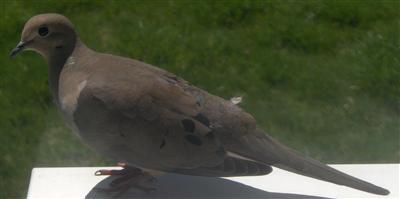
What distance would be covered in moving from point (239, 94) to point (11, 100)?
1214 millimetres

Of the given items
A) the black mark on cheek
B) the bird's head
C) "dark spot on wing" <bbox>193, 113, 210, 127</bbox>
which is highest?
the bird's head

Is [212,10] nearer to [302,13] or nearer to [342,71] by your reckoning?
[302,13]

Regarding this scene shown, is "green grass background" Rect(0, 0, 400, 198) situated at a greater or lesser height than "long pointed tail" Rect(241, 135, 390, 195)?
greater

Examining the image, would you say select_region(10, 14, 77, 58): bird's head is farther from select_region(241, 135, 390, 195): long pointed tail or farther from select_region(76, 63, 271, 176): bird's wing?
select_region(241, 135, 390, 195): long pointed tail

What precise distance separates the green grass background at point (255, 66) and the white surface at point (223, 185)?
1.06 m

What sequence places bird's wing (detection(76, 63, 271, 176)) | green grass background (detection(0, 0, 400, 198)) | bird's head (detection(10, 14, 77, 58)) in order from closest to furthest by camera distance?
1. bird's wing (detection(76, 63, 271, 176))
2. bird's head (detection(10, 14, 77, 58))
3. green grass background (detection(0, 0, 400, 198))

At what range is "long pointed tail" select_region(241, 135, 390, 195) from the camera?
9.49 feet

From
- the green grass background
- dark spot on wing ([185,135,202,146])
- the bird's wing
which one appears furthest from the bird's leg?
the green grass background

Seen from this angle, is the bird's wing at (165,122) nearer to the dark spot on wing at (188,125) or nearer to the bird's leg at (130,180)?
the dark spot on wing at (188,125)

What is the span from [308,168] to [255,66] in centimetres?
233

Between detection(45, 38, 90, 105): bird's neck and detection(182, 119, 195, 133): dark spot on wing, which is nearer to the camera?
detection(182, 119, 195, 133): dark spot on wing

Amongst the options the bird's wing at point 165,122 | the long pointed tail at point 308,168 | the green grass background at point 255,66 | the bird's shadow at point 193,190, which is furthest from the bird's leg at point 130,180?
the green grass background at point 255,66

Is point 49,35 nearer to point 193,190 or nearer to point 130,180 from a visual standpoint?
point 130,180

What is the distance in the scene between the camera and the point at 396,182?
3215 millimetres
